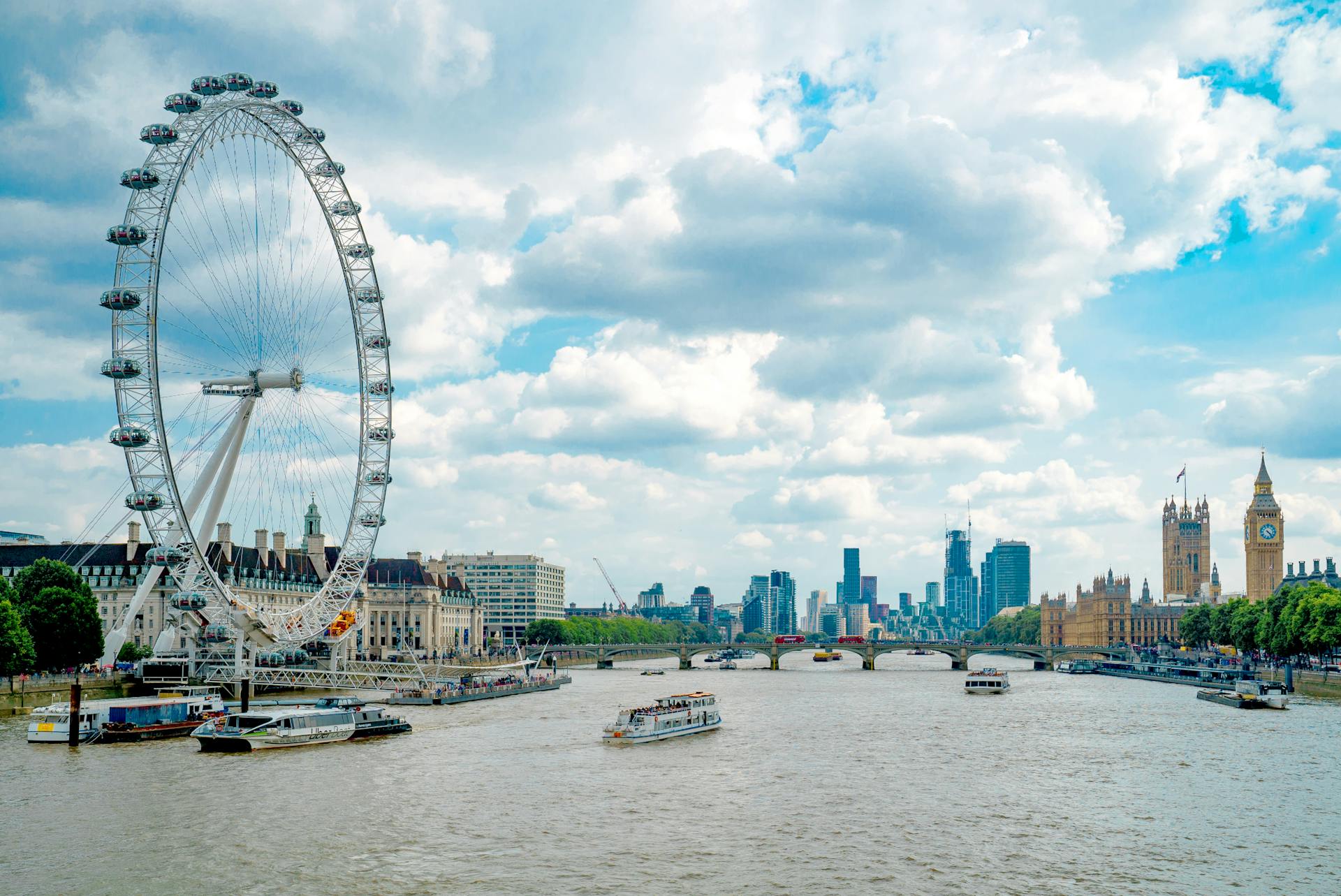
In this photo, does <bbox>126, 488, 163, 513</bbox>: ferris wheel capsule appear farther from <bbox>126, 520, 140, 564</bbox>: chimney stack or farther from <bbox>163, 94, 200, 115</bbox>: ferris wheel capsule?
<bbox>126, 520, 140, 564</bbox>: chimney stack

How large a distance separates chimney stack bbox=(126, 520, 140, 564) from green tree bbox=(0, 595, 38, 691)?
6509 cm

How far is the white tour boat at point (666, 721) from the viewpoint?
7919 centimetres

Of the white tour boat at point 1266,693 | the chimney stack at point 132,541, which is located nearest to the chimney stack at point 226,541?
the chimney stack at point 132,541

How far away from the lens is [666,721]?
3238 inches

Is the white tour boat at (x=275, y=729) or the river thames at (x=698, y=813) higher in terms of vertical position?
the white tour boat at (x=275, y=729)

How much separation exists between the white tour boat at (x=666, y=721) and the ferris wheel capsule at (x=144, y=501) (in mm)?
33485

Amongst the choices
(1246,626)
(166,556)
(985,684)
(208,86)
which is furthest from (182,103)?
(1246,626)

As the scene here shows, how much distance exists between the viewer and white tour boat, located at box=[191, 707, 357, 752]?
71.7 metres

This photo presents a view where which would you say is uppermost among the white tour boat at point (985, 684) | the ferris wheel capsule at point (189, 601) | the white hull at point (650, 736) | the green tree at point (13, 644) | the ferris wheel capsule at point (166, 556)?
the ferris wheel capsule at point (166, 556)

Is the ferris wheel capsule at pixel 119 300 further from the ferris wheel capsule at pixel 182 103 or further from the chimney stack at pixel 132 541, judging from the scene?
the chimney stack at pixel 132 541

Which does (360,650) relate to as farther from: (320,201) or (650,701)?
(320,201)

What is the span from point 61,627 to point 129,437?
20.7 metres

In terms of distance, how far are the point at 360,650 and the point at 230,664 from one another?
80704mm

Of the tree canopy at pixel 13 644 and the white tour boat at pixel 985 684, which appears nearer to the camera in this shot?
the tree canopy at pixel 13 644
